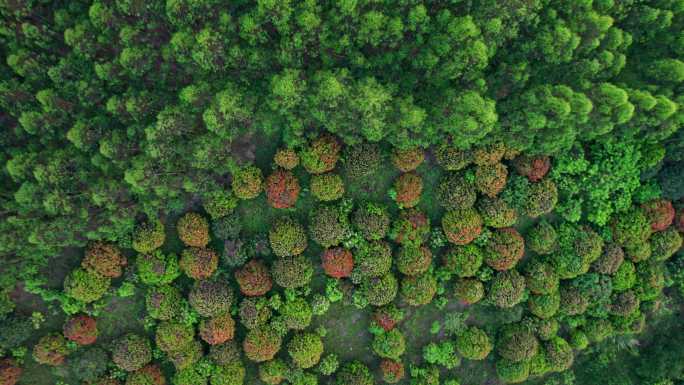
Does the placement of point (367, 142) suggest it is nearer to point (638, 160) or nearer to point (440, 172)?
point (440, 172)

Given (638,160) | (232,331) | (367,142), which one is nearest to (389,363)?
(232,331)

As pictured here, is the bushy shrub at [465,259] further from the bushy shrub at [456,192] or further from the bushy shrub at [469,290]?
the bushy shrub at [456,192]

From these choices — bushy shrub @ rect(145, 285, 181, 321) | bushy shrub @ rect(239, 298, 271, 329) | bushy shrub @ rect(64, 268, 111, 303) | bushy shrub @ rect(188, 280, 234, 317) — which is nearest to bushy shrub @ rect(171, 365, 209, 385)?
bushy shrub @ rect(145, 285, 181, 321)

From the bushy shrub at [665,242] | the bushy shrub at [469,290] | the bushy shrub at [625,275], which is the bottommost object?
the bushy shrub at [469,290]

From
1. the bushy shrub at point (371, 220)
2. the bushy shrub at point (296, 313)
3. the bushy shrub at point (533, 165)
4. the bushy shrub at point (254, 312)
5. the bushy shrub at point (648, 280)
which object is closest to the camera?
the bushy shrub at point (533, 165)

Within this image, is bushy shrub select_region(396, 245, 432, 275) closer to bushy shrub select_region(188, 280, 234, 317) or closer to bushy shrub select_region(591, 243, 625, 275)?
bushy shrub select_region(188, 280, 234, 317)

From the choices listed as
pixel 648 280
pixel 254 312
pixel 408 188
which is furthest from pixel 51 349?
pixel 648 280

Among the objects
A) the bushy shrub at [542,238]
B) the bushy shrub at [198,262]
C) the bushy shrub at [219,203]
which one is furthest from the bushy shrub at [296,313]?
the bushy shrub at [542,238]
